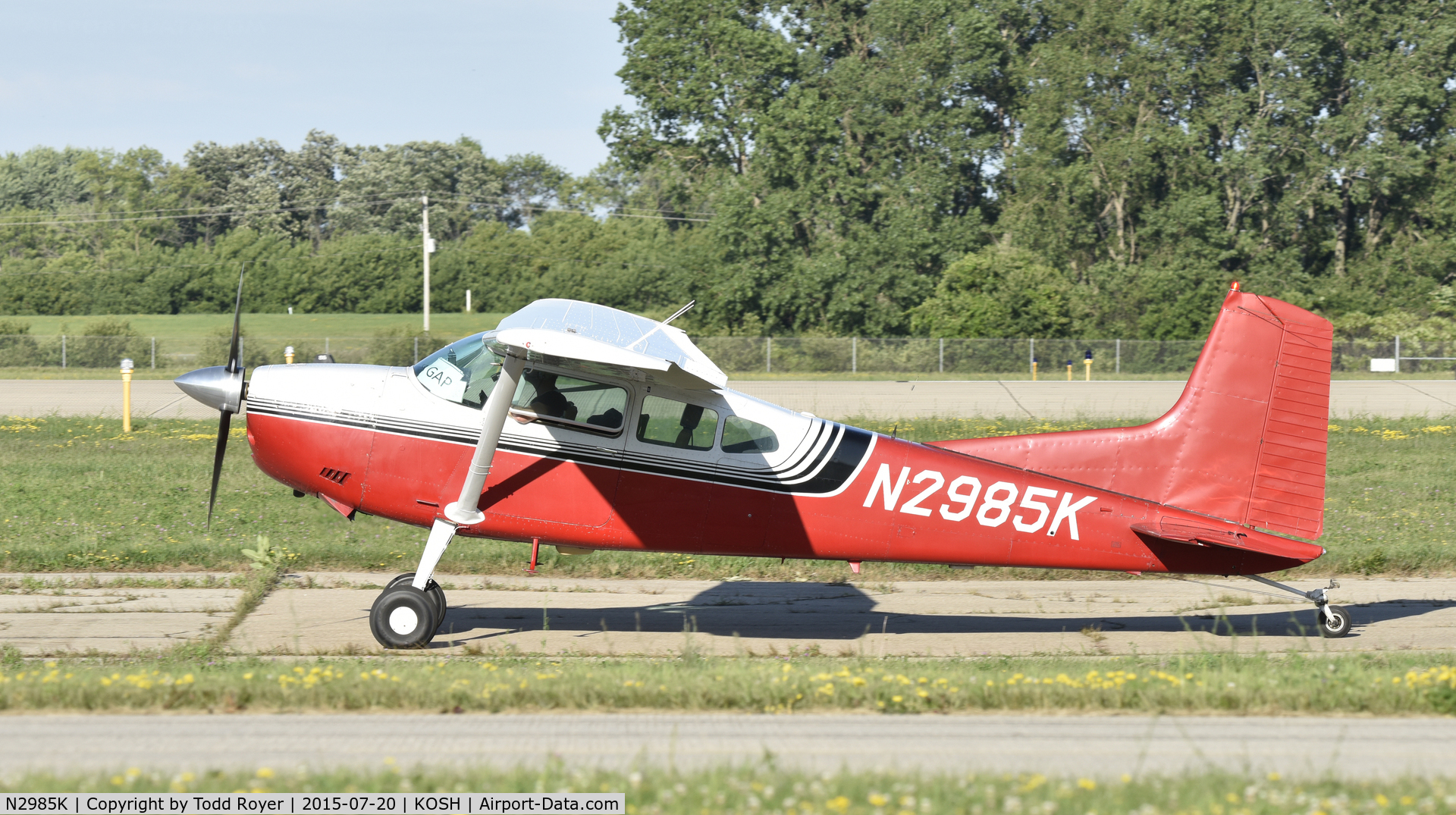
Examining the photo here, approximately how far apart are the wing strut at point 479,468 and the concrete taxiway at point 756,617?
0.79m

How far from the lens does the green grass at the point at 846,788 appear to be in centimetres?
516

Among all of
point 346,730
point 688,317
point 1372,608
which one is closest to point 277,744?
point 346,730

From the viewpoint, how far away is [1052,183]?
2109 inches

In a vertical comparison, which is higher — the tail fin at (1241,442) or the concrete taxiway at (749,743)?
the tail fin at (1241,442)

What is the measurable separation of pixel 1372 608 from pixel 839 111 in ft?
151

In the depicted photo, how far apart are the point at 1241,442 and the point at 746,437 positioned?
4.14 m

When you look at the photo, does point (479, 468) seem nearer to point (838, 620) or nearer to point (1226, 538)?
point (838, 620)

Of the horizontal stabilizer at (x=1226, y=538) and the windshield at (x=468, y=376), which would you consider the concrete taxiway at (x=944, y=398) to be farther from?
the windshield at (x=468, y=376)

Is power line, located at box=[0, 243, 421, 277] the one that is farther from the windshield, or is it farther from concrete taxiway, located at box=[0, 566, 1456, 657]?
the windshield

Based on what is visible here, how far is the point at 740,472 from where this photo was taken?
944cm

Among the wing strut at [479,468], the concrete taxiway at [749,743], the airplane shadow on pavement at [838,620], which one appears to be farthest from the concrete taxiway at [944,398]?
the concrete taxiway at [749,743]

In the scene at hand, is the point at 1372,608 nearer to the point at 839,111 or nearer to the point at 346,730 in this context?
the point at 346,730

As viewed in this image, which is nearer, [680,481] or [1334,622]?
[680,481]

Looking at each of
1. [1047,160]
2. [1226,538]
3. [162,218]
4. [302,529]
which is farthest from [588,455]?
[162,218]
